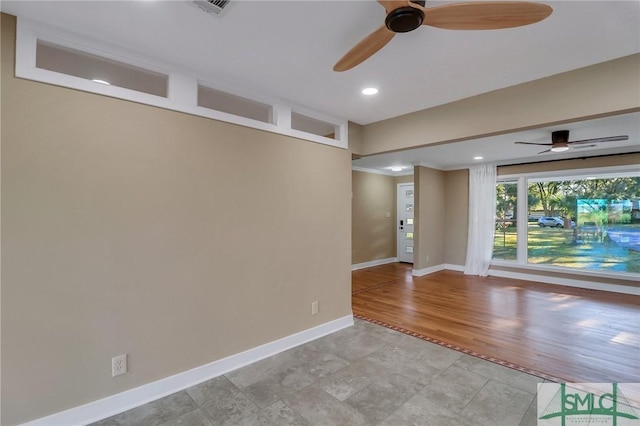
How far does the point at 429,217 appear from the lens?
6566 mm

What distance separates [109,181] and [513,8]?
8.36 feet

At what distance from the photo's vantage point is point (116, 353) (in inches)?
80.2

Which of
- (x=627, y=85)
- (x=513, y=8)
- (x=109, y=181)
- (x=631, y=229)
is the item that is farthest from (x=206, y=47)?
(x=631, y=229)

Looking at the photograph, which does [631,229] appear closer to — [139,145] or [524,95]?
[524,95]

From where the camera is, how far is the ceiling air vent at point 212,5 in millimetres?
1571

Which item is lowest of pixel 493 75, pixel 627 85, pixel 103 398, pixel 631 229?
pixel 103 398

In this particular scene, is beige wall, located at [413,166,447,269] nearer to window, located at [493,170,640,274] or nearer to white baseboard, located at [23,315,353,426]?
window, located at [493,170,640,274]

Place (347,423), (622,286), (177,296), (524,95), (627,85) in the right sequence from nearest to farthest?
(347,423), (627,85), (177,296), (524,95), (622,286)

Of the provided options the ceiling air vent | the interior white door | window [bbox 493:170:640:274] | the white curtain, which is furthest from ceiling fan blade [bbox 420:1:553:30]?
the interior white door

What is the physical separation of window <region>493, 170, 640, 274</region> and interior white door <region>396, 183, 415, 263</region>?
6.44 feet

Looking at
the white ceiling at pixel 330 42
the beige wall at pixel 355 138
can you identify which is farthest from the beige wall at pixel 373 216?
the white ceiling at pixel 330 42

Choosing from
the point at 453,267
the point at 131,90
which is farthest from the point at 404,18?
the point at 453,267

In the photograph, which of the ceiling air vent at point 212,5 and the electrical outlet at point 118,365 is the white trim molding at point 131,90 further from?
the electrical outlet at point 118,365

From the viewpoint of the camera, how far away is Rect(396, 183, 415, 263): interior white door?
7746mm
